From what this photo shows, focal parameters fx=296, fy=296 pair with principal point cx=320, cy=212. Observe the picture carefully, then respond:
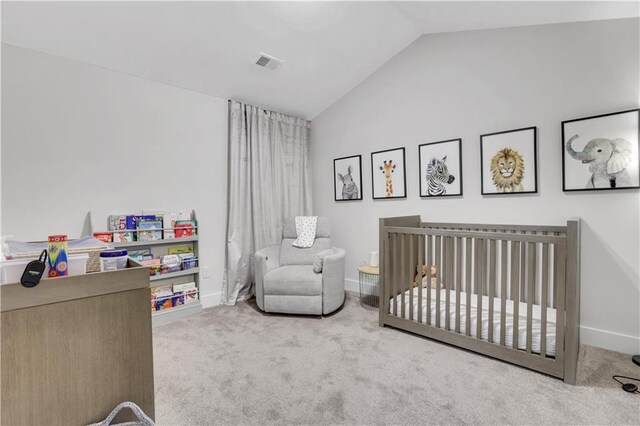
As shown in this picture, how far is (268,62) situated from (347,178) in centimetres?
164

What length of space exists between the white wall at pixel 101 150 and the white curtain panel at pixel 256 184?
5.2 inches

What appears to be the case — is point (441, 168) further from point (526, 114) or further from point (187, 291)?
point (187, 291)

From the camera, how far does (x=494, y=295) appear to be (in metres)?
2.37

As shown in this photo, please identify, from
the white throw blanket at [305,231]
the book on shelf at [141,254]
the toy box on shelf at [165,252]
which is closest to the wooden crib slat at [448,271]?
the white throw blanket at [305,231]

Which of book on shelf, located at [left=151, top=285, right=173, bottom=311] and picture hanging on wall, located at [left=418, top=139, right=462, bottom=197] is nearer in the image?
book on shelf, located at [left=151, top=285, right=173, bottom=311]

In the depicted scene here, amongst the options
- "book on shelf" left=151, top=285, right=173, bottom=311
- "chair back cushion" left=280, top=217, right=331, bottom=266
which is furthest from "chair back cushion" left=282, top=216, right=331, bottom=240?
"book on shelf" left=151, top=285, right=173, bottom=311

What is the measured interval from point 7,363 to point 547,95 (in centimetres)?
340

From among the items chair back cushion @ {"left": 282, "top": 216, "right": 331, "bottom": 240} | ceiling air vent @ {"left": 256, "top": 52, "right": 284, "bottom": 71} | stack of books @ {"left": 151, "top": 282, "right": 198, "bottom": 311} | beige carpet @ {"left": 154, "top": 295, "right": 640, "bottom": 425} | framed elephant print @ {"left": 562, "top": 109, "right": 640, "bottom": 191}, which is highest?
ceiling air vent @ {"left": 256, "top": 52, "right": 284, "bottom": 71}

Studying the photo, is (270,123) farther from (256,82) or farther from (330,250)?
(330,250)

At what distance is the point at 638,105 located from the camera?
6.69 feet

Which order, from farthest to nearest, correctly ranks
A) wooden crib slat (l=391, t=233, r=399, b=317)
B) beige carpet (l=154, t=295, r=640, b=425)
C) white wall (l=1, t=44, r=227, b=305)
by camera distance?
wooden crib slat (l=391, t=233, r=399, b=317) < white wall (l=1, t=44, r=227, b=305) < beige carpet (l=154, t=295, r=640, b=425)

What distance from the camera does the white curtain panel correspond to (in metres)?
3.40

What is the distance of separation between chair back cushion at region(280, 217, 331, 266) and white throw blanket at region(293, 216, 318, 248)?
0.04 m

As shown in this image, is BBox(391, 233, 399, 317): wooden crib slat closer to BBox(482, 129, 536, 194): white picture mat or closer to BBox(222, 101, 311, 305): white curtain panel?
BBox(482, 129, 536, 194): white picture mat
